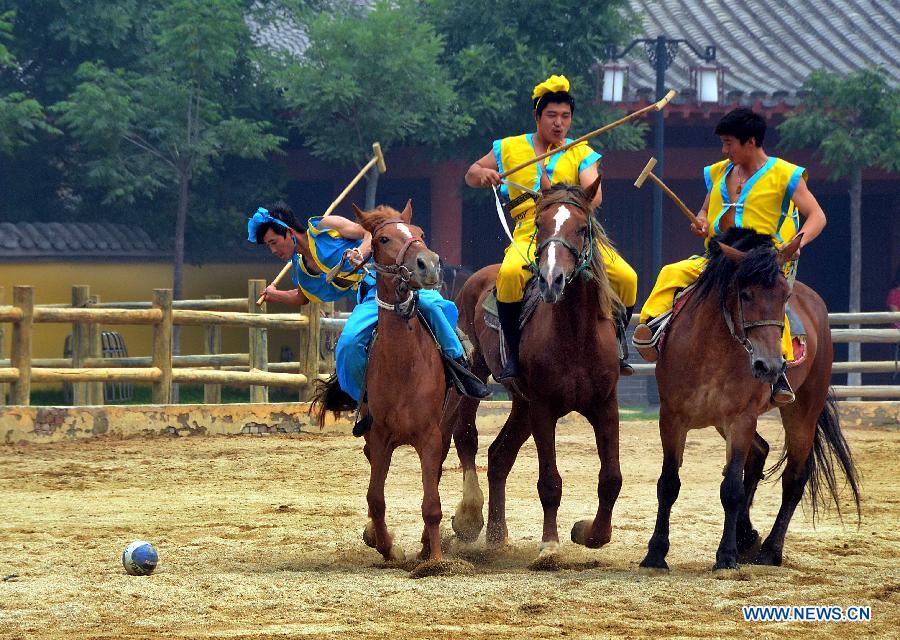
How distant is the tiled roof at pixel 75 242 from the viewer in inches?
789

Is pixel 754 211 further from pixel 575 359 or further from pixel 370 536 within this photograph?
pixel 370 536

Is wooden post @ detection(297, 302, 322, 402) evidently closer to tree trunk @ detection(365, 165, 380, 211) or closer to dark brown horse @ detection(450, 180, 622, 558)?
tree trunk @ detection(365, 165, 380, 211)

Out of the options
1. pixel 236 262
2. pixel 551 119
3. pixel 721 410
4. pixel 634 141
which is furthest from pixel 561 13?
pixel 721 410

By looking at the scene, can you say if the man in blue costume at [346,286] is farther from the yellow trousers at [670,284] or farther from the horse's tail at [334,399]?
the yellow trousers at [670,284]

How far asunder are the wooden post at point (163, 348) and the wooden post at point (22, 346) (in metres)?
1.21

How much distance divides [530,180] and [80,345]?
7757 mm

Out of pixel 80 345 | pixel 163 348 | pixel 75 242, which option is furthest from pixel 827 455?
pixel 75 242

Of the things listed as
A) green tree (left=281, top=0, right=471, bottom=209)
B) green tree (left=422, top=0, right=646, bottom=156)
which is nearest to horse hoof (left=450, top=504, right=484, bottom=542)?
green tree (left=281, top=0, right=471, bottom=209)

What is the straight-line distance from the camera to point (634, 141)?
71.6ft

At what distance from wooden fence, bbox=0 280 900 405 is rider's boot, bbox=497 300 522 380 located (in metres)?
6.19

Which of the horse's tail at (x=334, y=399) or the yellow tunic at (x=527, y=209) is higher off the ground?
the yellow tunic at (x=527, y=209)

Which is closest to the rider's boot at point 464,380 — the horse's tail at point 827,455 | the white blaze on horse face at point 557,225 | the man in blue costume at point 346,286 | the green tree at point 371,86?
the man in blue costume at point 346,286

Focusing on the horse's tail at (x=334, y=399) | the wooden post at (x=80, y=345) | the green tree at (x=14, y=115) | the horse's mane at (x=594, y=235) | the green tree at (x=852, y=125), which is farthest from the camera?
the green tree at (x=852, y=125)

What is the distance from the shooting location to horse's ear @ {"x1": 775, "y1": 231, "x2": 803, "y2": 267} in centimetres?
747
